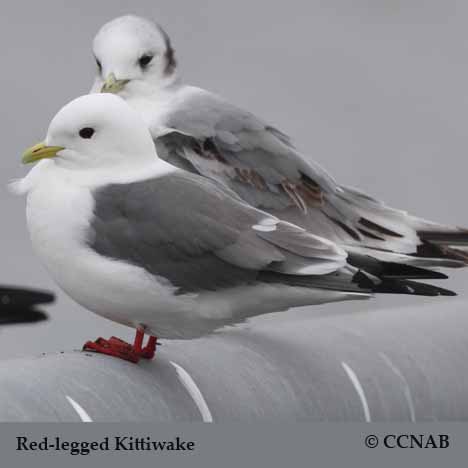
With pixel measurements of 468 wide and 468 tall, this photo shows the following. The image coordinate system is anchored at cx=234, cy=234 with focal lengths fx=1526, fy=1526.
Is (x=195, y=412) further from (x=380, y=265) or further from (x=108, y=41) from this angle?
(x=108, y=41)

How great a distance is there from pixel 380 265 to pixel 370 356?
0.19 meters

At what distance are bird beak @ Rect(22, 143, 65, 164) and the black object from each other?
466mm

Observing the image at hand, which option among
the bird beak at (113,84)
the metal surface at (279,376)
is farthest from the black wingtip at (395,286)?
the bird beak at (113,84)

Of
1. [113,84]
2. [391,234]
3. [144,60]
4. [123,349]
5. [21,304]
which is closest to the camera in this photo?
[123,349]

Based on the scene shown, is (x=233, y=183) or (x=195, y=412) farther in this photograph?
(x=233, y=183)

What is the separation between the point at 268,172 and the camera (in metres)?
4.10

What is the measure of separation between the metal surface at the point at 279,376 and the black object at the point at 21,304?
0.47 meters

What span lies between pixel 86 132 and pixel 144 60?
1.22 metres

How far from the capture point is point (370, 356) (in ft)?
10.5

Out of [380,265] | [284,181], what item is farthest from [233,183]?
→ [380,265]

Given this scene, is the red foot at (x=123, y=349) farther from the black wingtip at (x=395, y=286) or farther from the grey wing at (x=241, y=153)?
the grey wing at (x=241, y=153)

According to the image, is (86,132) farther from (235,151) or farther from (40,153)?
(235,151)

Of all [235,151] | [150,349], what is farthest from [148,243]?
[235,151]

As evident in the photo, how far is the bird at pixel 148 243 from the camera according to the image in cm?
300
